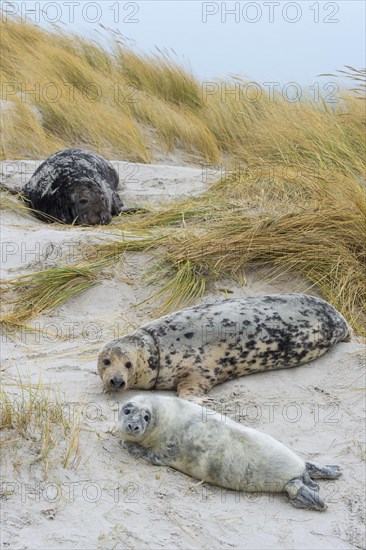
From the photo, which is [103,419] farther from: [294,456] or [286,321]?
[286,321]

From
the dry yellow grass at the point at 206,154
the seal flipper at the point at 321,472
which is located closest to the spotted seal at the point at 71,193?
the dry yellow grass at the point at 206,154

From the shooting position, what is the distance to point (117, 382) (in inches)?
183

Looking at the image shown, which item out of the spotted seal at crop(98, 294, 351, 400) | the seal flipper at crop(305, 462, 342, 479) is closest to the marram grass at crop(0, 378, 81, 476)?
the spotted seal at crop(98, 294, 351, 400)

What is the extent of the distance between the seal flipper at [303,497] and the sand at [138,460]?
1.6 inches

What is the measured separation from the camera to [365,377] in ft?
16.6

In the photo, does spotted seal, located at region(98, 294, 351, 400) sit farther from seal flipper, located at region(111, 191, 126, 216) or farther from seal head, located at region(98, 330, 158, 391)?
seal flipper, located at region(111, 191, 126, 216)

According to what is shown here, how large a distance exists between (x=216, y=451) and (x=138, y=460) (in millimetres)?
322

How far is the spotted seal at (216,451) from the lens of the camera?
3816 millimetres

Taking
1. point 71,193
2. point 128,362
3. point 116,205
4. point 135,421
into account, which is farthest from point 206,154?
point 135,421

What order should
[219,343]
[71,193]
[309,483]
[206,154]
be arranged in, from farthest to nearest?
[206,154], [71,193], [219,343], [309,483]

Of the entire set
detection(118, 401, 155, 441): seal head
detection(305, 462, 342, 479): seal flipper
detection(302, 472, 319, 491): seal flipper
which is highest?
detection(118, 401, 155, 441): seal head

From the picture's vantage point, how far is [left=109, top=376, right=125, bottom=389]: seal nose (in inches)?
183

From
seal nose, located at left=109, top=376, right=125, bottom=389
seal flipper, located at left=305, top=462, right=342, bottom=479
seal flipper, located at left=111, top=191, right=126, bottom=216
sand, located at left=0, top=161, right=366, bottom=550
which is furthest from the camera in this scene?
seal flipper, located at left=111, top=191, right=126, bottom=216

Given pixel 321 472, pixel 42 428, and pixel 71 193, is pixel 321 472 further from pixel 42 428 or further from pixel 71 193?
pixel 71 193
